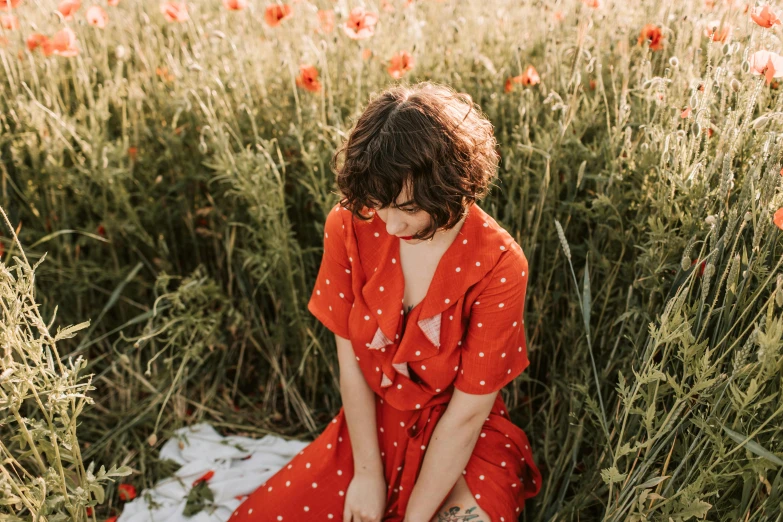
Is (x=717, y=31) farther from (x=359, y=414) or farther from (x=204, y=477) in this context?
(x=204, y=477)

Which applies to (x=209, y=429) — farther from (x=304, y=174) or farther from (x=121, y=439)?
(x=304, y=174)

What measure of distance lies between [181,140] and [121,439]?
3.08ft

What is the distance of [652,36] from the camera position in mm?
1744

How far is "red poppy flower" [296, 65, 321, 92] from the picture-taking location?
1.89 metres

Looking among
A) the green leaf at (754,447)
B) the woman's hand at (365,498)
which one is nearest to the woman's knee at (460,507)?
the woman's hand at (365,498)

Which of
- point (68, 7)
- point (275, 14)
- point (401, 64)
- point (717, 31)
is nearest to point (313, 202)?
point (401, 64)

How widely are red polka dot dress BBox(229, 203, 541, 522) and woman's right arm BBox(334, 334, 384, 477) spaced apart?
0.08ft

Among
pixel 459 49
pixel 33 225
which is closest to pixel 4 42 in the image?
pixel 33 225

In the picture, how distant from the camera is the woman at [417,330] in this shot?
46.5 inches

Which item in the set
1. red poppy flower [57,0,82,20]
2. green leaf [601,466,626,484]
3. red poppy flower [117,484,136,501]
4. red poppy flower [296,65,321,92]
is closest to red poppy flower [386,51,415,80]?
red poppy flower [296,65,321,92]

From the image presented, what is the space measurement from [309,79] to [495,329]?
98 centimetres

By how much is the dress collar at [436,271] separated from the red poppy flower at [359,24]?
0.66 metres

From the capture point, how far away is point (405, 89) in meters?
1.23

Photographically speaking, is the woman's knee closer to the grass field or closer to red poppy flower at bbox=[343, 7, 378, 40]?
the grass field
